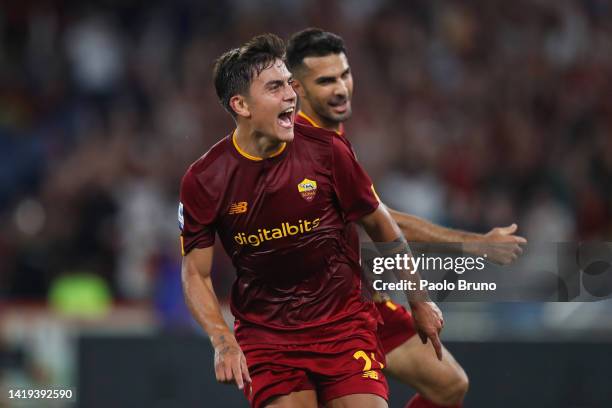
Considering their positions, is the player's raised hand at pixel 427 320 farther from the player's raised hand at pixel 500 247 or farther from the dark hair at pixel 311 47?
the dark hair at pixel 311 47

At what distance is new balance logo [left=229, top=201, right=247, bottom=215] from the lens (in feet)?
A: 16.6

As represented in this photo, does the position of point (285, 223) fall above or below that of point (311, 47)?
below

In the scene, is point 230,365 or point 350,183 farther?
point 350,183

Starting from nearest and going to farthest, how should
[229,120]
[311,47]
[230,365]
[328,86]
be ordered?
[230,365] < [328,86] < [311,47] < [229,120]

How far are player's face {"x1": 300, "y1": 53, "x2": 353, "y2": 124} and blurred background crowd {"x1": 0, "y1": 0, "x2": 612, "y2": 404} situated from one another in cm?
374

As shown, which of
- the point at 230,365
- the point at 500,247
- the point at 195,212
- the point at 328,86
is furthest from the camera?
the point at 328,86

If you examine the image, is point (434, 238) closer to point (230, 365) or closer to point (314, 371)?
point (314, 371)

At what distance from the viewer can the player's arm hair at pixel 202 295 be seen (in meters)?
4.91

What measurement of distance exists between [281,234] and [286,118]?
0.51 m

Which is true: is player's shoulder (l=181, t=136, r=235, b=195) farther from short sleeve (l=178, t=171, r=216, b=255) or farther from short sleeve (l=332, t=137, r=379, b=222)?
short sleeve (l=332, t=137, r=379, b=222)

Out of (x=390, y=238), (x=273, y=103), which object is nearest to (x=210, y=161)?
(x=273, y=103)

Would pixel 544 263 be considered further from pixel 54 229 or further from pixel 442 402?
pixel 54 229

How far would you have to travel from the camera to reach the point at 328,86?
6113 mm

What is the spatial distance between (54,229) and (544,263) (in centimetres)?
570
